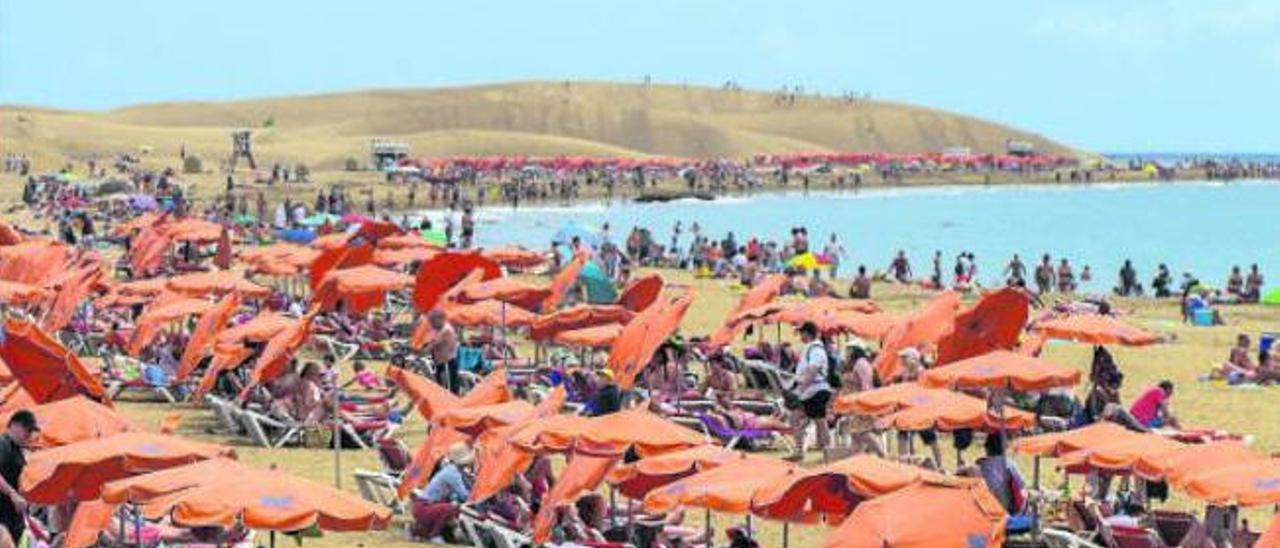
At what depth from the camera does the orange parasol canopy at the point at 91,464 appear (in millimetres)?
10031

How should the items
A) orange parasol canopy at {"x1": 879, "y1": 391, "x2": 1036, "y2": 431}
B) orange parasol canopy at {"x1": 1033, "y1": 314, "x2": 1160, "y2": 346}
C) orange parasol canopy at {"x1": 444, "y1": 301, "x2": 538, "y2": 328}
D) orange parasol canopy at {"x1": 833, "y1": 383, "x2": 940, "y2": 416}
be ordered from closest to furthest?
1. orange parasol canopy at {"x1": 879, "y1": 391, "x2": 1036, "y2": 431}
2. orange parasol canopy at {"x1": 833, "y1": 383, "x2": 940, "y2": 416}
3. orange parasol canopy at {"x1": 1033, "y1": 314, "x2": 1160, "y2": 346}
4. orange parasol canopy at {"x1": 444, "y1": 301, "x2": 538, "y2": 328}

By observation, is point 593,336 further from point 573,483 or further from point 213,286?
point 573,483

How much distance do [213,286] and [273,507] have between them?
12819 millimetres

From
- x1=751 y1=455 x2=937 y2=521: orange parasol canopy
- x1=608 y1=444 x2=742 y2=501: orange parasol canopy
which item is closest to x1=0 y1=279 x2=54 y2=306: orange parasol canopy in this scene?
x1=608 y1=444 x2=742 y2=501: orange parasol canopy

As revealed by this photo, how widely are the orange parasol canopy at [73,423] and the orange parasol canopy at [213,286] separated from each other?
9.74 m

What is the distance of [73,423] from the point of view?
11211mm

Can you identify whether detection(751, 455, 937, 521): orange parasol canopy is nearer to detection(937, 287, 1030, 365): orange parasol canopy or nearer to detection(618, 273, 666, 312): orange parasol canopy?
detection(937, 287, 1030, 365): orange parasol canopy

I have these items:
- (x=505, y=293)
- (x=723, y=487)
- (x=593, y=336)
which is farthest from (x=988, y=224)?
(x=723, y=487)

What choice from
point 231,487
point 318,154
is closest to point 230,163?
point 318,154

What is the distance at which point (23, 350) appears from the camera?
522 inches

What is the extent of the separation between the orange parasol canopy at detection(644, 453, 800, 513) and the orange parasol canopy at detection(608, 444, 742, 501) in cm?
43

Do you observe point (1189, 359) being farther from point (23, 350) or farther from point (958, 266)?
point (23, 350)

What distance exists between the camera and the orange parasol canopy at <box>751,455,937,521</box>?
32.3 ft

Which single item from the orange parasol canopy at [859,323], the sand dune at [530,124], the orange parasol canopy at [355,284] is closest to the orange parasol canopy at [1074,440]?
the orange parasol canopy at [859,323]
